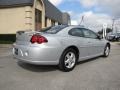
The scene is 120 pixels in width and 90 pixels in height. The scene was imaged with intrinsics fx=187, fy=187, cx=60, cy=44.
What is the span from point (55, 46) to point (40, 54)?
1.78ft

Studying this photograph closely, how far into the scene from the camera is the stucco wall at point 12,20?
18.7m

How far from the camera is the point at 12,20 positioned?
19297mm

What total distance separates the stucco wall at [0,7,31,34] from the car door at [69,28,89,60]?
1225 centimetres

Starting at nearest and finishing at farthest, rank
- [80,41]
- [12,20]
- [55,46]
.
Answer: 1. [55,46]
2. [80,41]
3. [12,20]

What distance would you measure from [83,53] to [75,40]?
746 millimetres

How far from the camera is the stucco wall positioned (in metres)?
18.7

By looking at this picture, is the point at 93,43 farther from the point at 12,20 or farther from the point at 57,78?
the point at 12,20

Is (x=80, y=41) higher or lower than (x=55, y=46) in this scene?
higher

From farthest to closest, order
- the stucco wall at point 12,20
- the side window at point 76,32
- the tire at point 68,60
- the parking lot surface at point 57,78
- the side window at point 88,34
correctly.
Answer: the stucco wall at point 12,20 → the side window at point 88,34 → the side window at point 76,32 → the tire at point 68,60 → the parking lot surface at point 57,78

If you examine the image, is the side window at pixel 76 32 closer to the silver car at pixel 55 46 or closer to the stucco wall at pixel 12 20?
the silver car at pixel 55 46

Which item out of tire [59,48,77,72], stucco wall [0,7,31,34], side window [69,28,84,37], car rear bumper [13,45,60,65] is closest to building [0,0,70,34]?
stucco wall [0,7,31,34]

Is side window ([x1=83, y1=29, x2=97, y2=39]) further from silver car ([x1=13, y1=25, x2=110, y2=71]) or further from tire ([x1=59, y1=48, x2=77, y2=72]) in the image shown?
tire ([x1=59, y1=48, x2=77, y2=72])

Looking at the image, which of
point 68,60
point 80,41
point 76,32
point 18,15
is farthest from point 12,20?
point 68,60

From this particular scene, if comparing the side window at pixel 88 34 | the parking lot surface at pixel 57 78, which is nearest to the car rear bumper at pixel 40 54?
the parking lot surface at pixel 57 78
